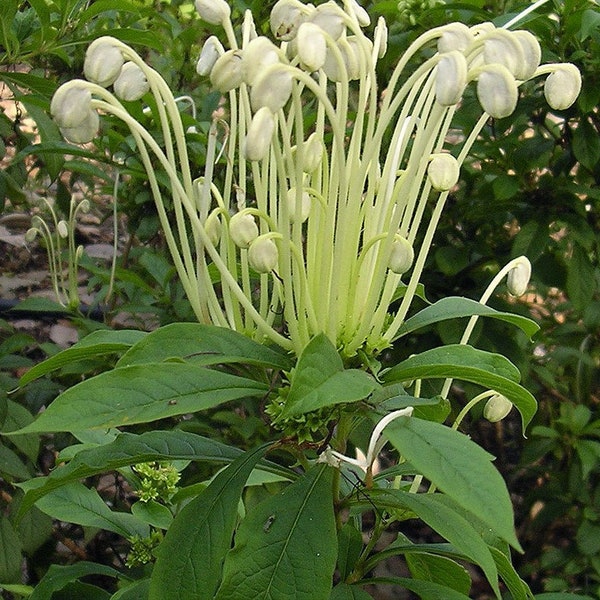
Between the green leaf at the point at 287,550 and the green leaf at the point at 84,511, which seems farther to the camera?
the green leaf at the point at 84,511

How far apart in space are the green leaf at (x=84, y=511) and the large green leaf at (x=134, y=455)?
266 millimetres

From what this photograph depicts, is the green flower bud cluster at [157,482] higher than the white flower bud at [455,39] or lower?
lower

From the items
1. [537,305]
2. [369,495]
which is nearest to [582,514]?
[537,305]

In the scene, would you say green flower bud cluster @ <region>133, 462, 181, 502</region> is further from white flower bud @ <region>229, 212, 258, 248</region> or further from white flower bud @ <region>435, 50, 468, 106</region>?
white flower bud @ <region>435, 50, 468, 106</region>

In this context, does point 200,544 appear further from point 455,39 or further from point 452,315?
point 455,39

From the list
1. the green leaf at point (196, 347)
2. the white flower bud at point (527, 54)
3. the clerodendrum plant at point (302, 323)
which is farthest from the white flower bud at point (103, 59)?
the white flower bud at point (527, 54)

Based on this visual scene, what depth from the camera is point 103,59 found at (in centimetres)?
83

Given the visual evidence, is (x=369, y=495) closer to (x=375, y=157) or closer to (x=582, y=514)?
(x=375, y=157)

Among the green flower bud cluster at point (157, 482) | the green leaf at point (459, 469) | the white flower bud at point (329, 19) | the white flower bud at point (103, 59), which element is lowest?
the green flower bud cluster at point (157, 482)

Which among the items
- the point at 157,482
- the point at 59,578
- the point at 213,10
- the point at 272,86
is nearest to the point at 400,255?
the point at 272,86

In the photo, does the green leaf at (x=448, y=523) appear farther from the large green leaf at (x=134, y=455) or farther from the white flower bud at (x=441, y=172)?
the white flower bud at (x=441, y=172)

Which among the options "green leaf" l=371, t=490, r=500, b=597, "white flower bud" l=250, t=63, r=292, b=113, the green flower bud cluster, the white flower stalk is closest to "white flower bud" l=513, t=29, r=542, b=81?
the white flower stalk

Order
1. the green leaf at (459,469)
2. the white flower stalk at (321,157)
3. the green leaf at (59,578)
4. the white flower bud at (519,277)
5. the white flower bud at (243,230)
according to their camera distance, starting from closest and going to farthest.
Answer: the green leaf at (459,469) → the white flower stalk at (321,157) → the white flower bud at (243,230) → the white flower bud at (519,277) → the green leaf at (59,578)

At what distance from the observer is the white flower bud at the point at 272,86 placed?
73cm
